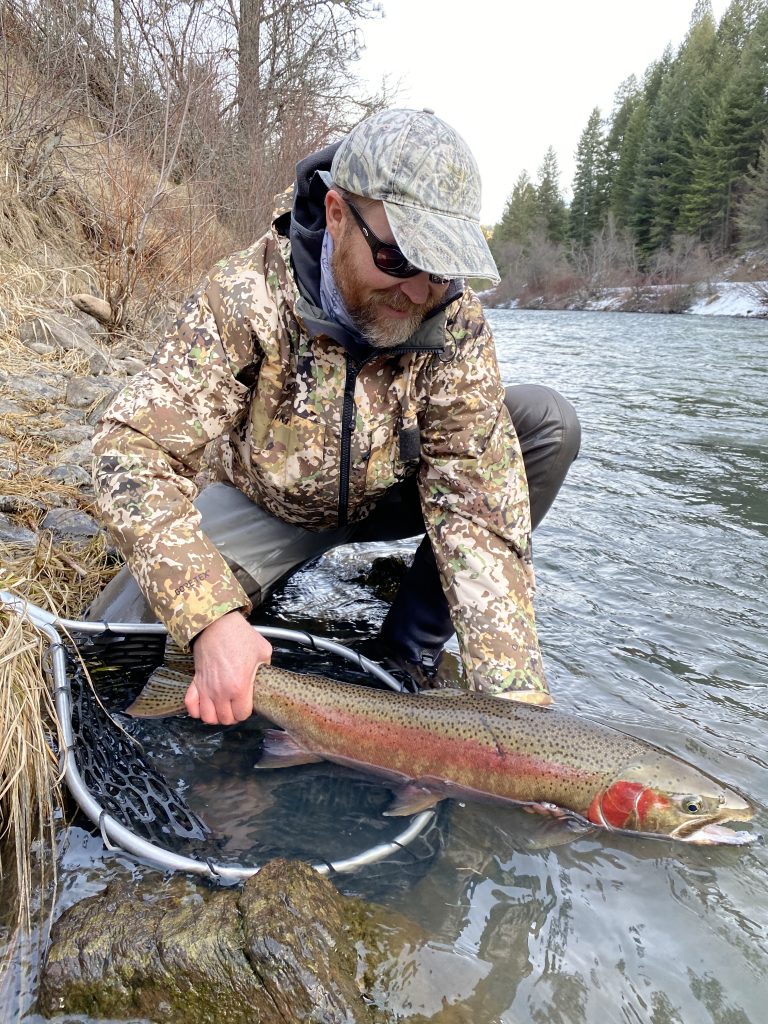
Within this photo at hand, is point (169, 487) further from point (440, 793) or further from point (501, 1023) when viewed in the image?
point (501, 1023)

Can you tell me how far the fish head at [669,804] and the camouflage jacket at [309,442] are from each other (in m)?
0.44

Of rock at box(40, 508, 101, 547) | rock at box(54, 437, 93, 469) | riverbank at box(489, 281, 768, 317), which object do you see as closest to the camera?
rock at box(40, 508, 101, 547)

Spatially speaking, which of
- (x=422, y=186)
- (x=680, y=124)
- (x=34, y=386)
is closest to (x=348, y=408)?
(x=422, y=186)

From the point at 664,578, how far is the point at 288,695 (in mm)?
2951

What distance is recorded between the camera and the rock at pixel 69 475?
4.15 m

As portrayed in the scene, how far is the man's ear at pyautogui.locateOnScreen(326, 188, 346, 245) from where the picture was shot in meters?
2.48

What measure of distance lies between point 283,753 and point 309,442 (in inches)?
42.5

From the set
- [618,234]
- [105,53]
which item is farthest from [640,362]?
[618,234]

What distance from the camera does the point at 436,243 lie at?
2.31m

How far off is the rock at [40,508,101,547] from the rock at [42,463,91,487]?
1.09ft

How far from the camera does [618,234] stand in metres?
64.6

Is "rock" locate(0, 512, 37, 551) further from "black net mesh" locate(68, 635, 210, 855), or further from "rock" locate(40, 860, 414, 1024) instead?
"rock" locate(40, 860, 414, 1024)

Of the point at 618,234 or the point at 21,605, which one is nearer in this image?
the point at 21,605

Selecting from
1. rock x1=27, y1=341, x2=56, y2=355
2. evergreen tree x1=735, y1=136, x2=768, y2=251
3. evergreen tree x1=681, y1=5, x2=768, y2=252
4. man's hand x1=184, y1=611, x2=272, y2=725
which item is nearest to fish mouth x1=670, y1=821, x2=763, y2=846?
man's hand x1=184, y1=611, x2=272, y2=725
